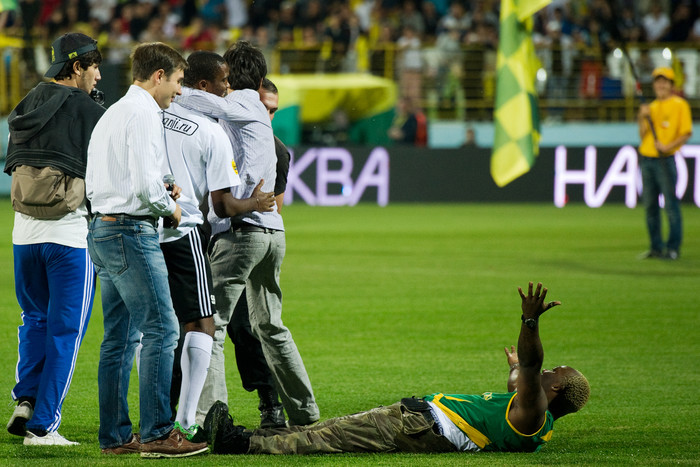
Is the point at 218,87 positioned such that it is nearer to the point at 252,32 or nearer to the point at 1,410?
the point at 1,410

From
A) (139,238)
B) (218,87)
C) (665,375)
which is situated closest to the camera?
(139,238)

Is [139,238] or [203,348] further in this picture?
[203,348]

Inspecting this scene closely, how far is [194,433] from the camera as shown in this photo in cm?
539

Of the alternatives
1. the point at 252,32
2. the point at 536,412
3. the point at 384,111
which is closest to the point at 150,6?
the point at 252,32

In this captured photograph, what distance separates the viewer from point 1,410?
659cm

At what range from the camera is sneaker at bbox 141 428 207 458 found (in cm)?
522

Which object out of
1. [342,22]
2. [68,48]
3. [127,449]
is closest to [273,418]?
[127,449]

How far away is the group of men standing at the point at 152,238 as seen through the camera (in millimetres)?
5086

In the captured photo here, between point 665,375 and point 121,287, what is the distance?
4340 mm

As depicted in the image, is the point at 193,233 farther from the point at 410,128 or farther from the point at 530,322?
the point at 410,128

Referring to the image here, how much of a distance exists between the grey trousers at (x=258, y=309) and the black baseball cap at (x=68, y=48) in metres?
1.23

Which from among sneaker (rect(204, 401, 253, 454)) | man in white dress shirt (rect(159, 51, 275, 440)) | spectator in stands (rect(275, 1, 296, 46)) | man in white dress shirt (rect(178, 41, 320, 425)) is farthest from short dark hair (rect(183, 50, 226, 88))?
spectator in stands (rect(275, 1, 296, 46))

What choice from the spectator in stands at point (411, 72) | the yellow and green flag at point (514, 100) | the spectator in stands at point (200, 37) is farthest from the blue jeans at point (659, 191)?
the spectator in stands at point (200, 37)

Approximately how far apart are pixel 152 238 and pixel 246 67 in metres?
1.31
